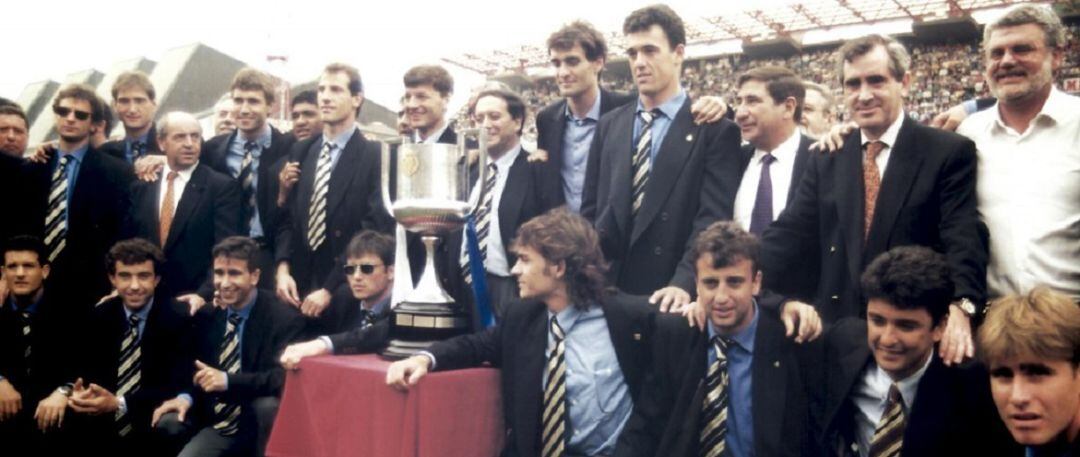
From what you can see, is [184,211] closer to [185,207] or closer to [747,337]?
[185,207]

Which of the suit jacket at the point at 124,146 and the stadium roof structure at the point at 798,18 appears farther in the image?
the stadium roof structure at the point at 798,18

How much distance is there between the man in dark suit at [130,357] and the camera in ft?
13.5

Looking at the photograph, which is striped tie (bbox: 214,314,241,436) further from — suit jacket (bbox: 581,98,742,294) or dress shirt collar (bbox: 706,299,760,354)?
dress shirt collar (bbox: 706,299,760,354)

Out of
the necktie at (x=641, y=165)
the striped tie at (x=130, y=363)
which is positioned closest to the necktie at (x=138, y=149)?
the striped tie at (x=130, y=363)

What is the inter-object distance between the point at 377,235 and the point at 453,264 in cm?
36

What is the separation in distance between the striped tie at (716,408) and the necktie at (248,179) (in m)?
2.90

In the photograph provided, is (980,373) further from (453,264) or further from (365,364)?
(453,264)

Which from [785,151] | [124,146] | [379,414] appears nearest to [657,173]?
[785,151]

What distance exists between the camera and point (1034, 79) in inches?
110

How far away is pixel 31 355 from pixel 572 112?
3105 millimetres

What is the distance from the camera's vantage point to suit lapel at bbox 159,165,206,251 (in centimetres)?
459

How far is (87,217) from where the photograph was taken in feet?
15.7

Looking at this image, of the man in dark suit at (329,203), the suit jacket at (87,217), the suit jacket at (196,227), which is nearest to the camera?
the man in dark suit at (329,203)

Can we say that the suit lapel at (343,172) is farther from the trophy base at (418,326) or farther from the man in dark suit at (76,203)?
the man in dark suit at (76,203)
